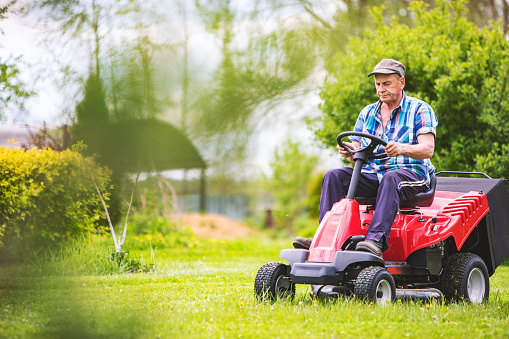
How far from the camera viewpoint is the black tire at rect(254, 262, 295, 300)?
3.20 m

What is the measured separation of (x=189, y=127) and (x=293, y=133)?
0.78 ft

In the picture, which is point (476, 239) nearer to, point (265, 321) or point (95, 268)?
point (265, 321)

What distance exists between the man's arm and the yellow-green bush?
1756mm

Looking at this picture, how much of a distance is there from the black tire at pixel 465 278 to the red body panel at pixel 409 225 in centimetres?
15

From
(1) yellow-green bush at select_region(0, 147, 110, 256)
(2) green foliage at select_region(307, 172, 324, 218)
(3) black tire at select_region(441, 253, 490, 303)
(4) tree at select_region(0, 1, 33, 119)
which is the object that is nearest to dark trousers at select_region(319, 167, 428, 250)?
(3) black tire at select_region(441, 253, 490, 303)

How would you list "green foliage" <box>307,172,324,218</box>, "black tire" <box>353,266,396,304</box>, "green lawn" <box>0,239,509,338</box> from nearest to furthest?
"green lawn" <box>0,239,509,338</box>, "black tire" <box>353,266,396,304</box>, "green foliage" <box>307,172,324,218</box>

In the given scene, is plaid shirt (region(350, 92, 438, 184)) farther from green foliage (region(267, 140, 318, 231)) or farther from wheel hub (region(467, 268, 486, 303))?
green foliage (region(267, 140, 318, 231))

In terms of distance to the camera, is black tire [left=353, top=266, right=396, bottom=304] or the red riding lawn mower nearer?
black tire [left=353, top=266, right=396, bottom=304]

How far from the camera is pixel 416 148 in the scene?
3303 mm

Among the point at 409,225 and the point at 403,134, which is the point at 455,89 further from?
the point at 409,225

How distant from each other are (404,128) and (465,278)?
107cm

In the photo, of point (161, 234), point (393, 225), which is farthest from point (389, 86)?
point (161, 234)

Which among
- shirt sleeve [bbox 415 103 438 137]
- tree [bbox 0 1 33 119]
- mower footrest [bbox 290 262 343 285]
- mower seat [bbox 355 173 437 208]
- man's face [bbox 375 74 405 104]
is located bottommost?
mower footrest [bbox 290 262 343 285]

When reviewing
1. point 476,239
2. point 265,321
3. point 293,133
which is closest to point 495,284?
point 476,239
